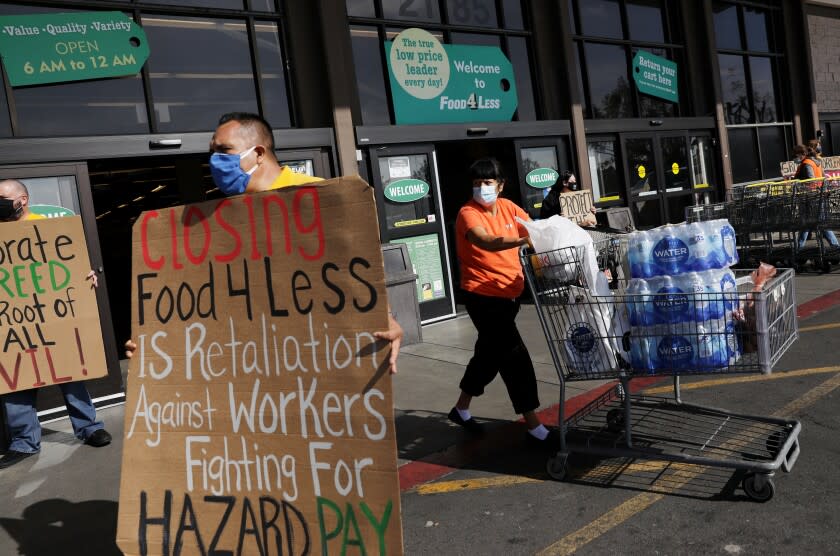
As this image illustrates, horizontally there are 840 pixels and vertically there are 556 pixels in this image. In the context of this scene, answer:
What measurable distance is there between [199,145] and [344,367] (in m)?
5.85

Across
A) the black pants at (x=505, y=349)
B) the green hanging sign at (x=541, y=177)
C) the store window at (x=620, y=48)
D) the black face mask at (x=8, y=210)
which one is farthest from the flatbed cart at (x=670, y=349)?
the store window at (x=620, y=48)

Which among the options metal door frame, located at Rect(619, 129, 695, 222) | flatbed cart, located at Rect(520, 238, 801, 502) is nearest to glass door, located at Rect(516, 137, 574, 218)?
metal door frame, located at Rect(619, 129, 695, 222)

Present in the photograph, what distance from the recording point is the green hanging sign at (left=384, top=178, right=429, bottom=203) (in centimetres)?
913

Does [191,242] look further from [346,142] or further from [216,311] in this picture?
[346,142]

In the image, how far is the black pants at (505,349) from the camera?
4.47 meters

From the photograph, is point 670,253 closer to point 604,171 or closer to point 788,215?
point 788,215

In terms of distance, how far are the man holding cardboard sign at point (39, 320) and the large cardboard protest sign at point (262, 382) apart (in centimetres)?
273

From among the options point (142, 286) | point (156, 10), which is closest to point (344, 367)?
point (142, 286)

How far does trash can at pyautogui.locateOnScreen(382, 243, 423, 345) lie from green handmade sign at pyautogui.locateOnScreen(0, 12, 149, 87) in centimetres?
326

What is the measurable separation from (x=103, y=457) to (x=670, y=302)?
4019 mm

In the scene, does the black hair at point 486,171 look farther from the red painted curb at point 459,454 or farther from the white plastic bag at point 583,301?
the red painted curb at point 459,454

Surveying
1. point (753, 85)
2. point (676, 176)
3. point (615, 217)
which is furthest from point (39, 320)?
point (753, 85)

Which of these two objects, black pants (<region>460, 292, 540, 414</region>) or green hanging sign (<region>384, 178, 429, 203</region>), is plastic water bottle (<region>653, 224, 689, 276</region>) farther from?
green hanging sign (<region>384, 178, 429, 203</region>)

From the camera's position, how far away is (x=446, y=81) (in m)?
9.88
